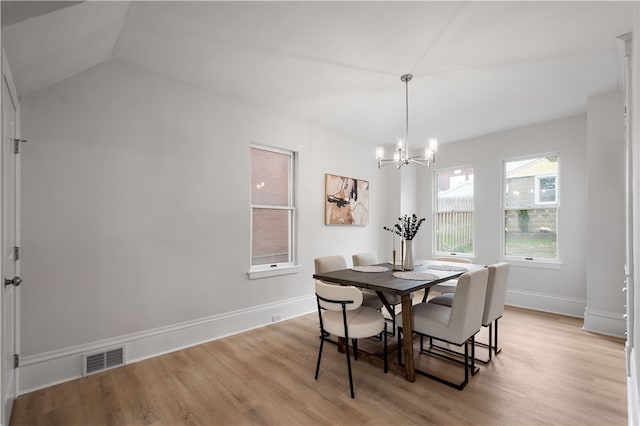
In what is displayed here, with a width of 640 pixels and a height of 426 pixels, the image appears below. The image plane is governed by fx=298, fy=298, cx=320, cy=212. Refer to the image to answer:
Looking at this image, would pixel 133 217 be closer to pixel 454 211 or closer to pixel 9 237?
pixel 9 237

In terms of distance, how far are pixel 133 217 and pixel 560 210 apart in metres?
5.46

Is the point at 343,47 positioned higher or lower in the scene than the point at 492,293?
higher

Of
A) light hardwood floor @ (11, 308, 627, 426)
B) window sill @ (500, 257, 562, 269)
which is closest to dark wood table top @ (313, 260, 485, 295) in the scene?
light hardwood floor @ (11, 308, 627, 426)

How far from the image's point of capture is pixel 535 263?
449 cm

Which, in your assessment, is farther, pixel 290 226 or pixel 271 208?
pixel 290 226

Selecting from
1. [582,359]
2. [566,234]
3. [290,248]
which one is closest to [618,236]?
[566,234]

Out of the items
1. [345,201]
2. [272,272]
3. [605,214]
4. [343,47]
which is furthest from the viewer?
[345,201]

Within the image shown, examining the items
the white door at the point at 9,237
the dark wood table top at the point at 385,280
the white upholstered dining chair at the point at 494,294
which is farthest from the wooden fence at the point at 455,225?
the white door at the point at 9,237

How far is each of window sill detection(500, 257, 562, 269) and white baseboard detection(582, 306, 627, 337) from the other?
85 centimetres

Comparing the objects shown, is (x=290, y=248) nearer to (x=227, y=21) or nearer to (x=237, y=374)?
(x=237, y=374)

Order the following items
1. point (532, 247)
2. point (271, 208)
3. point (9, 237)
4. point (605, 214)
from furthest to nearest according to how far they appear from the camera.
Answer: point (532, 247)
point (271, 208)
point (605, 214)
point (9, 237)

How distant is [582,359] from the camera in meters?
2.81

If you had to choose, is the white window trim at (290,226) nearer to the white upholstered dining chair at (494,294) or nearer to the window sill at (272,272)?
the window sill at (272,272)

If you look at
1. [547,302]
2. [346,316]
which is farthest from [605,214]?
[346,316]
